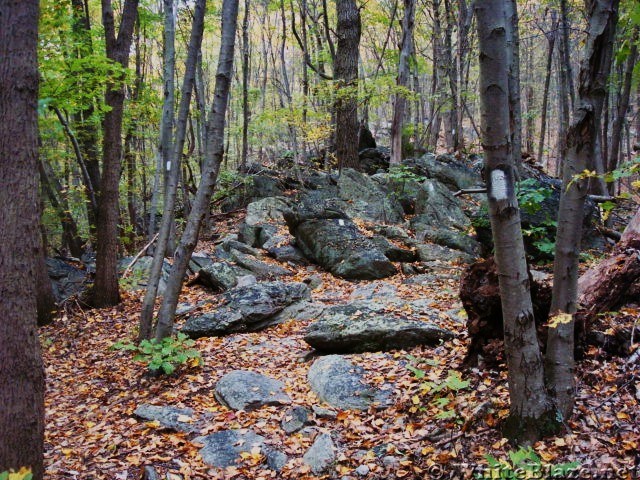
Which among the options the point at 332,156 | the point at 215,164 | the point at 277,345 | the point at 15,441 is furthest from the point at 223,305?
the point at 332,156

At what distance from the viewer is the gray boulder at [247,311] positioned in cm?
654

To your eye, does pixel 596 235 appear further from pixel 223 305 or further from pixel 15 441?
pixel 15 441

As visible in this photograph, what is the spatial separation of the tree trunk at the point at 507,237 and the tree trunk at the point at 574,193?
166mm

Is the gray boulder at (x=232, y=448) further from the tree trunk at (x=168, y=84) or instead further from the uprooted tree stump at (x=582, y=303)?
the tree trunk at (x=168, y=84)

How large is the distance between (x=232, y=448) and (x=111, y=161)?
655 centimetres

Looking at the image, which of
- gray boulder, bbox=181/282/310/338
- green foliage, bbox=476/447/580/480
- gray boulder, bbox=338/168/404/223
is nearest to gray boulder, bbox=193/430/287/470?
green foliage, bbox=476/447/580/480

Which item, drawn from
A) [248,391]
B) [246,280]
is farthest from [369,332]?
[246,280]

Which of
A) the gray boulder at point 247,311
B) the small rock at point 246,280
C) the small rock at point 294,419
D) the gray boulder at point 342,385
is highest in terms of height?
the small rock at point 246,280

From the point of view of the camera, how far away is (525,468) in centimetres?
269

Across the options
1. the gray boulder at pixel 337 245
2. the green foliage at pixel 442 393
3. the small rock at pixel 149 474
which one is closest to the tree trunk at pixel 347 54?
the gray boulder at pixel 337 245

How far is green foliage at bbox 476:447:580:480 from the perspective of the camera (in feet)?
8.63

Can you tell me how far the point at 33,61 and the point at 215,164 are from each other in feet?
8.51

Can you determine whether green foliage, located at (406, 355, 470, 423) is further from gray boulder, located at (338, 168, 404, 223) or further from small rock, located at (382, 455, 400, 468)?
gray boulder, located at (338, 168, 404, 223)

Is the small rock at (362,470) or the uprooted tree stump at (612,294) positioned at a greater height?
the uprooted tree stump at (612,294)
